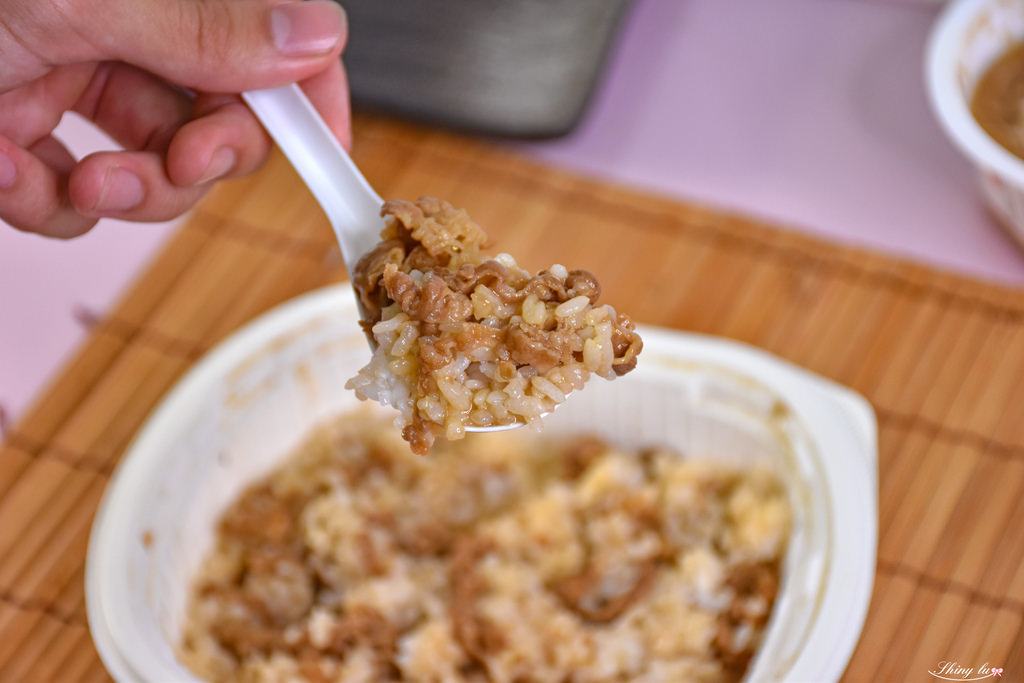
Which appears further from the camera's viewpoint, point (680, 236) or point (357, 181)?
point (680, 236)

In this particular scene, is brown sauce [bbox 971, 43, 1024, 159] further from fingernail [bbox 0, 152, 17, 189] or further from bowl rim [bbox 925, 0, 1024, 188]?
fingernail [bbox 0, 152, 17, 189]

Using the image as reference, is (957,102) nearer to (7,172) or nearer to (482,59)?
(482,59)

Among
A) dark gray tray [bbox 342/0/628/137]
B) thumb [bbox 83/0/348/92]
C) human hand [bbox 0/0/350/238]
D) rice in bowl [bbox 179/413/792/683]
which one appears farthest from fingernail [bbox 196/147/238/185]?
dark gray tray [bbox 342/0/628/137]

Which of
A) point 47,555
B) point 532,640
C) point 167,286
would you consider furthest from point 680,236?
point 47,555

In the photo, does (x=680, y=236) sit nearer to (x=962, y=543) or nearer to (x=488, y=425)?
(x=962, y=543)

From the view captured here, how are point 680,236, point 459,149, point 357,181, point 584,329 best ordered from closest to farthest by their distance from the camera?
1. point 584,329
2. point 357,181
3. point 680,236
4. point 459,149

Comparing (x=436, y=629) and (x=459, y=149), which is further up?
(x=459, y=149)

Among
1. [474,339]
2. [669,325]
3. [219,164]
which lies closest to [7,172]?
[219,164]
